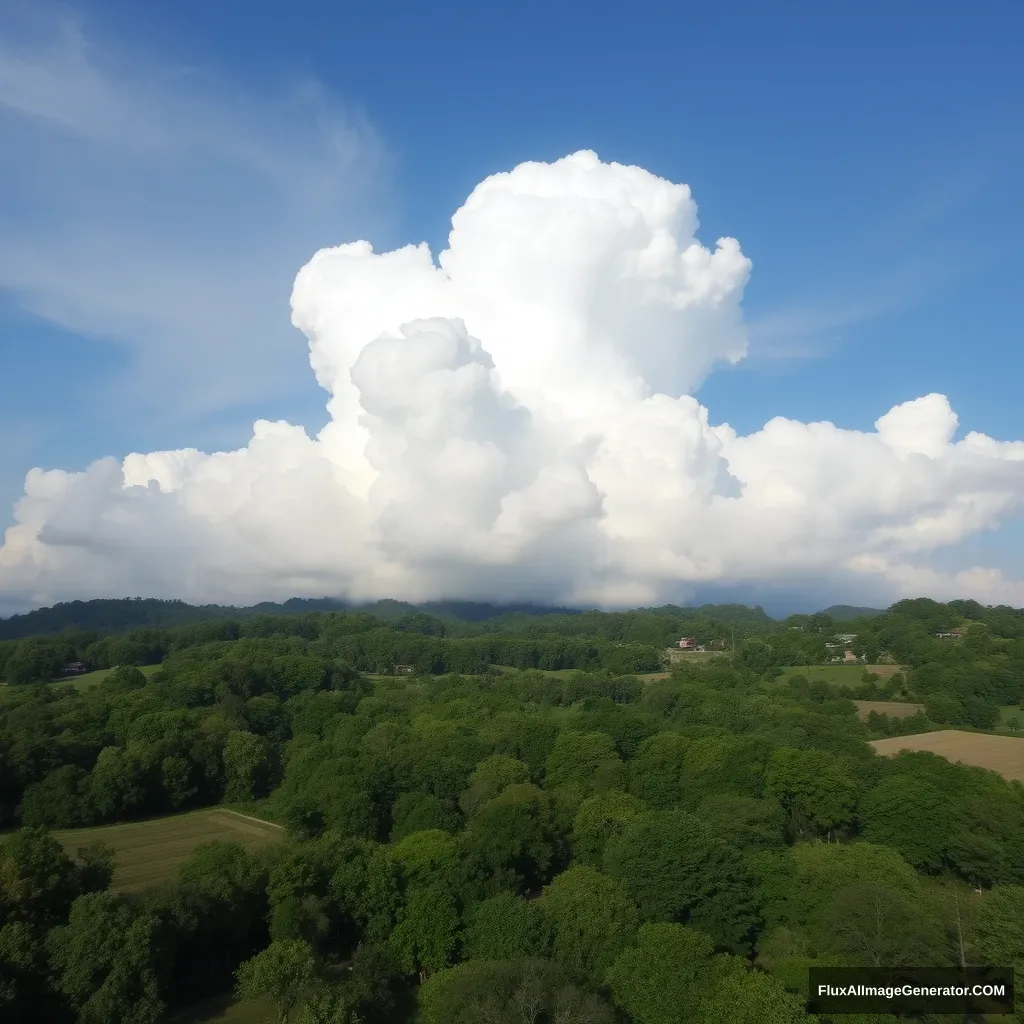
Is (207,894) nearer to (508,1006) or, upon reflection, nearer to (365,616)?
(508,1006)

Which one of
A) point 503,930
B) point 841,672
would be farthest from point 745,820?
point 841,672

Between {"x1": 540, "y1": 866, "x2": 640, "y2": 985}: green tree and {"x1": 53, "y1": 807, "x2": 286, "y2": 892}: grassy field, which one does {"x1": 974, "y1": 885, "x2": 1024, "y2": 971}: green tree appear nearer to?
{"x1": 540, "y1": 866, "x2": 640, "y2": 985}: green tree

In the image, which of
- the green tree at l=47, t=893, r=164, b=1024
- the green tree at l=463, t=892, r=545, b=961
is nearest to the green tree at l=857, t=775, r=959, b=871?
the green tree at l=463, t=892, r=545, b=961

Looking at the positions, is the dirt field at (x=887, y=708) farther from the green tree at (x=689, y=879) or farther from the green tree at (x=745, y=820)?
the green tree at (x=689, y=879)

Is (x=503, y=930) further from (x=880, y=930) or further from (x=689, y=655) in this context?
(x=689, y=655)

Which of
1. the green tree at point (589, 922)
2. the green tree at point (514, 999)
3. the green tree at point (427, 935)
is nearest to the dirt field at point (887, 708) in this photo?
the green tree at point (589, 922)

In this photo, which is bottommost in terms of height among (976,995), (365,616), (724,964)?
(976,995)

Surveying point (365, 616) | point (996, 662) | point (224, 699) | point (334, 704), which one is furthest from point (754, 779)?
point (365, 616)
